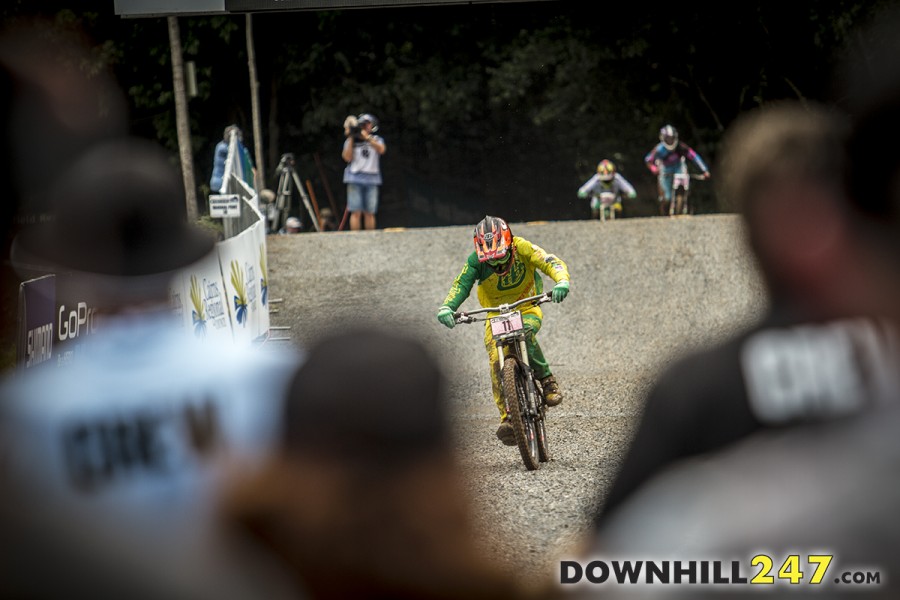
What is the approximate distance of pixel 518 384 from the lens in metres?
9.22

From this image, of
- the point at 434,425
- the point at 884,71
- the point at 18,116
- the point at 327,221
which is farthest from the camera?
the point at 327,221

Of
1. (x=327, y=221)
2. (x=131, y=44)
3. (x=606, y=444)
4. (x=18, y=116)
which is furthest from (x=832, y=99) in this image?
(x=606, y=444)

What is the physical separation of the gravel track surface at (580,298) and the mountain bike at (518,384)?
1.10 m

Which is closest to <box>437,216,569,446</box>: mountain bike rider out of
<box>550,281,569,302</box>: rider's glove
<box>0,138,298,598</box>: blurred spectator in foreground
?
<box>550,281,569,302</box>: rider's glove

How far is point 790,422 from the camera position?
255cm

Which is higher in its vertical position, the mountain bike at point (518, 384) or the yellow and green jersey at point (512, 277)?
the yellow and green jersey at point (512, 277)

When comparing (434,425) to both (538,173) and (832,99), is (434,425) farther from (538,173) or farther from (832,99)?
(832,99)

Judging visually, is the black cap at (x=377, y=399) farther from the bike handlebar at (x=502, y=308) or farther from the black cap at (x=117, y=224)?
the bike handlebar at (x=502, y=308)

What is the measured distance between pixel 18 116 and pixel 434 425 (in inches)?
830

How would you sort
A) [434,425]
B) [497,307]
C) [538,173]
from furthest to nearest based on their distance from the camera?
[538,173] → [497,307] → [434,425]

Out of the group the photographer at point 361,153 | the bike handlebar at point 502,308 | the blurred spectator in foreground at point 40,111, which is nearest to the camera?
the bike handlebar at point 502,308

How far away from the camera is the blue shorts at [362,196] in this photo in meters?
23.8

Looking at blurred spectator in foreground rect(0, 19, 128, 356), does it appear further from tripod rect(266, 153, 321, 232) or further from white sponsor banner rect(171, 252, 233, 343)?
tripod rect(266, 153, 321, 232)

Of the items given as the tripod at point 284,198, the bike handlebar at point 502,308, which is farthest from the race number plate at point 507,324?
the tripod at point 284,198
